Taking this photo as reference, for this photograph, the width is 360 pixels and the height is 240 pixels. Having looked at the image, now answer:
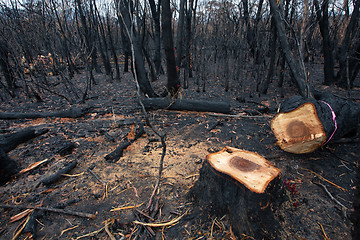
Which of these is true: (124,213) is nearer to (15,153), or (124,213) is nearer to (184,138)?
(184,138)

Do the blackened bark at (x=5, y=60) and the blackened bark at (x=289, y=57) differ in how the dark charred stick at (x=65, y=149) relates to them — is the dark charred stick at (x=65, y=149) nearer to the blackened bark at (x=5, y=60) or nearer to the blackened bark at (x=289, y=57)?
the blackened bark at (x=289, y=57)

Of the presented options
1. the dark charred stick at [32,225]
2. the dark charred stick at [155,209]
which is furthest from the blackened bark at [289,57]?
the dark charred stick at [32,225]

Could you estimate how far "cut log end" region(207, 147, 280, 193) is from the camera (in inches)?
63.1

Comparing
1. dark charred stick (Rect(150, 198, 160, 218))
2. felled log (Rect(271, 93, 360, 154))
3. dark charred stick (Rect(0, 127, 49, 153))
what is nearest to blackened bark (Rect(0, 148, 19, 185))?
dark charred stick (Rect(0, 127, 49, 153))

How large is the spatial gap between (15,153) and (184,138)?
10.9ft

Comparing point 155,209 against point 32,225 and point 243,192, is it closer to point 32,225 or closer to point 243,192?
point 243,192

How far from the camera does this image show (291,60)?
5.10 m

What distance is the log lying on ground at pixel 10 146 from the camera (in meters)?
2.59

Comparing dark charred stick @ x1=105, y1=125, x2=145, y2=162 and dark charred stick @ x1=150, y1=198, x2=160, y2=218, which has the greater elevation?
dark charred stick @ x1=105, y1=125, x2=145, y2=162

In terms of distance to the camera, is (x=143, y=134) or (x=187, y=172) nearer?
(x=187, y=172)

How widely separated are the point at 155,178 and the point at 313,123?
102 inches

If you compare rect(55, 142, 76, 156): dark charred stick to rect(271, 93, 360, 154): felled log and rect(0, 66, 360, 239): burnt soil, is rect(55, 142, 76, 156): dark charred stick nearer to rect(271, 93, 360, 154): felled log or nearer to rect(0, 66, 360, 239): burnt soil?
rect(0, 66, 360, 239): burnt soil

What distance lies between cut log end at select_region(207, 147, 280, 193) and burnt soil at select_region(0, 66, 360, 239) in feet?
1.74

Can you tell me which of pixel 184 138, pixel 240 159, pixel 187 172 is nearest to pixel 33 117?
pixel 184 138
